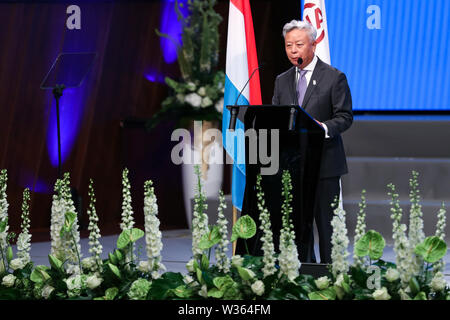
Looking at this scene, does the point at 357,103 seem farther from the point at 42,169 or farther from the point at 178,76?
the point at 42,169

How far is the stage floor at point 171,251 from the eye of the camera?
495cm

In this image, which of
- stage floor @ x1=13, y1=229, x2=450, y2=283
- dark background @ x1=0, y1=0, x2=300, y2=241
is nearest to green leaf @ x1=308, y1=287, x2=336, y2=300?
stage floor @ x1=13, y1=229, x2=450, y2=283

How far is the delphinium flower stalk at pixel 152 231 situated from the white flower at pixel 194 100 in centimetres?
408

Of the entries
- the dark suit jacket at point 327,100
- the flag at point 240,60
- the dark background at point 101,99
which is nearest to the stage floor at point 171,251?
the dark background at point 101,99

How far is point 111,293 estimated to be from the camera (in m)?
2.70

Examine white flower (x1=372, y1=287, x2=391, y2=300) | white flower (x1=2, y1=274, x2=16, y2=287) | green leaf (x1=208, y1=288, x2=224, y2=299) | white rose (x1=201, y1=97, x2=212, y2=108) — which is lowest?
white flower (x1=2, y1=274, x2=16, y2=287)

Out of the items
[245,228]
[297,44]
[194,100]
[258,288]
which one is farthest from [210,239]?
[194,100]

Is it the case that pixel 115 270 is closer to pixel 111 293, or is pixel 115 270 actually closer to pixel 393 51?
pixel 111 293

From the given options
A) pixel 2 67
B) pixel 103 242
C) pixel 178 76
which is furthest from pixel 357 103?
pixel 2 67

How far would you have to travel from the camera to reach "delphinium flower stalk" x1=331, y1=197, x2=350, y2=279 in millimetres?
2572

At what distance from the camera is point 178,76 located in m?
7.71

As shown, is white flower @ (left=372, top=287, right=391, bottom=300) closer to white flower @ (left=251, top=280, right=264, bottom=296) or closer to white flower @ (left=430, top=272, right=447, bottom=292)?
white flower @ (left=430, top=272, right=447, bottom=292)

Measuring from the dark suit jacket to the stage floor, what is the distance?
1181 mm
